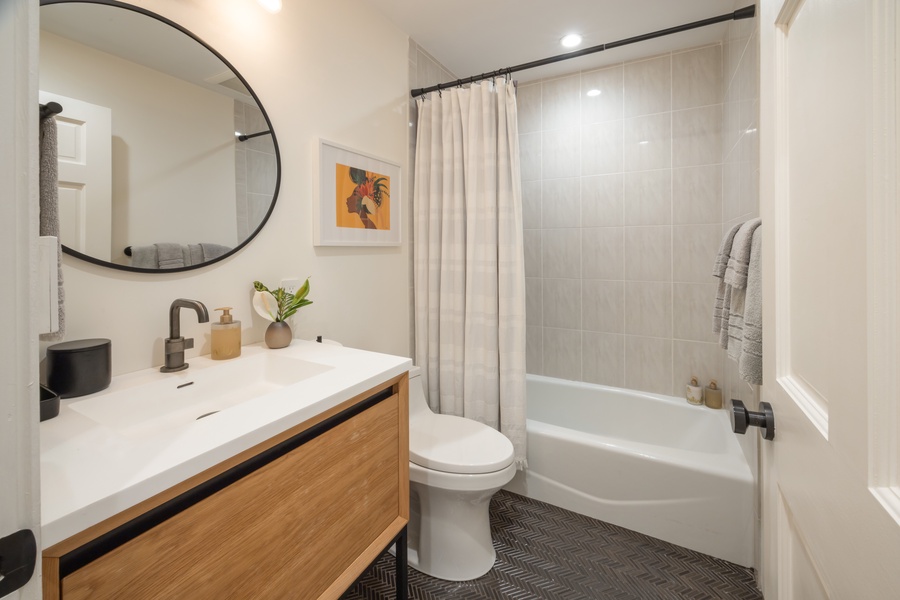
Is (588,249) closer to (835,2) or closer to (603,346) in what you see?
(603,346)

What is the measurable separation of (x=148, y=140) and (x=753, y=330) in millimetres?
1846

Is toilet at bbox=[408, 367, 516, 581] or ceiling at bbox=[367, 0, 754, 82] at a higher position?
ceiling at bbox=[367, 0, 754, 82]

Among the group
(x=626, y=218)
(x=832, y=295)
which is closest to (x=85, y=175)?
(x=832, y=295)

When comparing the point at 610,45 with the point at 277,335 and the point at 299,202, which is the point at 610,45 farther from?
the point at 277,335

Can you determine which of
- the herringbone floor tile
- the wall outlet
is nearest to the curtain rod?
the wall outlet

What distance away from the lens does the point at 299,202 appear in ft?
5.20

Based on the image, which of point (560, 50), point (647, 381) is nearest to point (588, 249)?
point (647, 381)

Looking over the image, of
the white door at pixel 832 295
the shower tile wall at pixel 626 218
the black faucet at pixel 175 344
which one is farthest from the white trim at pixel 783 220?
the shower tile wall at pixel 626 218

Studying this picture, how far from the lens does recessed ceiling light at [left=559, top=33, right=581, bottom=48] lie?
2188 mm

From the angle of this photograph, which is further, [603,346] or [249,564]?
[603,346]

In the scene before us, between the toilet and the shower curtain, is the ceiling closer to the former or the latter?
the shower curtain

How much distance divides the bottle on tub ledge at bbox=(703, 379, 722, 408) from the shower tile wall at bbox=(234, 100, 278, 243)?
2.52m

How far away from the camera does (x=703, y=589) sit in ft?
4.94

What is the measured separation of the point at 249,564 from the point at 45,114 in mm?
952
